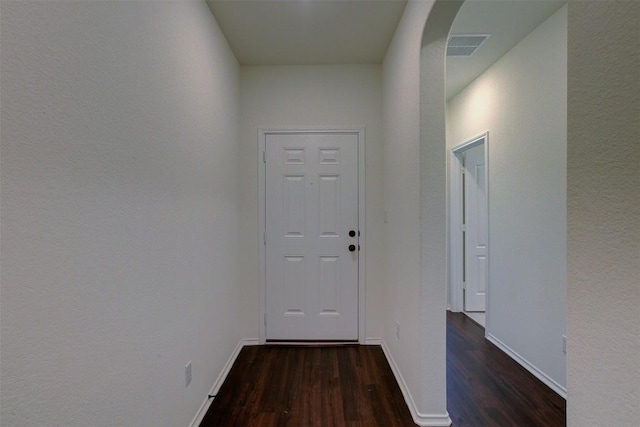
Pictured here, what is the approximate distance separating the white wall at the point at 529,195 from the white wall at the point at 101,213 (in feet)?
7.99

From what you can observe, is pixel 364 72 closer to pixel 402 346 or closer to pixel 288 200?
pixel 288 200

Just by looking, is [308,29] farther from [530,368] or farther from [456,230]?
[530,368]

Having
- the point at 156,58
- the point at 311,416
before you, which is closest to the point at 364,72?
the point at 156,58

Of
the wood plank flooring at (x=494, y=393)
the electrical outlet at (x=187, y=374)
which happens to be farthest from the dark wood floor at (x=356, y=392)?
the electrical outlet at (x=187, y=374)

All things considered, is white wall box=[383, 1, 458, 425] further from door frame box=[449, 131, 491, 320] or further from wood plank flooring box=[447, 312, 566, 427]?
door frame box=[449, 131, 491, 320]

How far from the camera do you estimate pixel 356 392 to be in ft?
6.11

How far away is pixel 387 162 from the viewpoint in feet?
7.74

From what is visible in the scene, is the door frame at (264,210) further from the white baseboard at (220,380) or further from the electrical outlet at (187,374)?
the electrical outlet at (187,374)

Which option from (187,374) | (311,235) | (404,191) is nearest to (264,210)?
(311,235)

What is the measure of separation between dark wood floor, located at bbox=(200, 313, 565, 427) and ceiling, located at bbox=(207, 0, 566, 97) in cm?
265

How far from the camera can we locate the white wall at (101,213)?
677mm

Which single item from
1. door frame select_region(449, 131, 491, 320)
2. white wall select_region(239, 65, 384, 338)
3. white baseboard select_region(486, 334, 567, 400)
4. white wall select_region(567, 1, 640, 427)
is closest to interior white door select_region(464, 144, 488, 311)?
door frame select_region(449, 131, 491, 320)

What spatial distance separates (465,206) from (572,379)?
2.96m

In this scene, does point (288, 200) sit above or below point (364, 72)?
below
